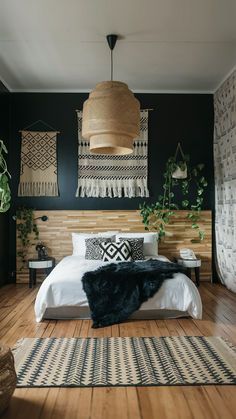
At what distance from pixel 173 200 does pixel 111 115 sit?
3.01m

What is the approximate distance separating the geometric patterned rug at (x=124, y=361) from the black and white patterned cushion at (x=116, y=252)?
1.68 metres

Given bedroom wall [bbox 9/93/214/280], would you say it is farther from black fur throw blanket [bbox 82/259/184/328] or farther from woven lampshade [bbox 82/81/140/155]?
woven lampshade [bbox 82/81/140/155]

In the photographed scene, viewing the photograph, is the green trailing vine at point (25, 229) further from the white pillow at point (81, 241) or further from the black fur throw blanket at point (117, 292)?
the black fur throw blanket at point (117, 292)

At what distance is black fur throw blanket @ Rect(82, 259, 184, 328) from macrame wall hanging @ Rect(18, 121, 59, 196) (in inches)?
95.9

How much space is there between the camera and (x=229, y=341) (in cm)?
334

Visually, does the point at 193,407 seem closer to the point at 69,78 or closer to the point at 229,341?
the point at 229,341

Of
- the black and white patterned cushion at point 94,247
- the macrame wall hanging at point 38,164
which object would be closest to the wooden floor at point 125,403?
the black and white patterned cushion at point 94,247

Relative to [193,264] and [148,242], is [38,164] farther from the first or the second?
[193,264]

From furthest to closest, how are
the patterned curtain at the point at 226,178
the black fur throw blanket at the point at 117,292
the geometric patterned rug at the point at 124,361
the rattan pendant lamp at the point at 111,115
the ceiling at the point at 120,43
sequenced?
the patterned curtain at the point at 226,178 → the black fur throw blanket at the point at 117,292 → the ceiling at the point at 120,43 → the rattan pendant lamp at the point at 111,115 → the geometric patterned rug at the point at 124,361

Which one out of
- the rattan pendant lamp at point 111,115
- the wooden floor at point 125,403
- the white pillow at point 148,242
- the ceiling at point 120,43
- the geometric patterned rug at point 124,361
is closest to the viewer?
the wooden floor at point 125,403

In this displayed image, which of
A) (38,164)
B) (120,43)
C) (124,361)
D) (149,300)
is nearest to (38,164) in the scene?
(38,164)

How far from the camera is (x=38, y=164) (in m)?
6.08

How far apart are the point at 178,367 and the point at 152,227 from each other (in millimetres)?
3371

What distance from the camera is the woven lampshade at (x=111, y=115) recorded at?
3.39m
